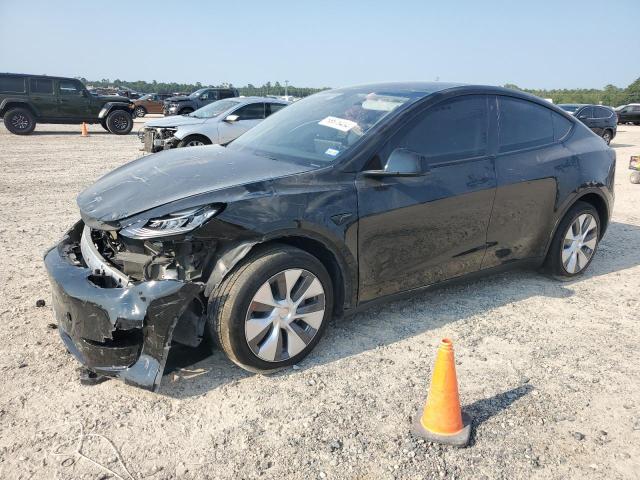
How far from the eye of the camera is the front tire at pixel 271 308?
292cm

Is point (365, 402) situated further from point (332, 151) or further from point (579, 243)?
point (579, 243)

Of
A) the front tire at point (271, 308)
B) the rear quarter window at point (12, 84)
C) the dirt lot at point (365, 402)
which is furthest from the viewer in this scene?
the rear quarter window at point (12, 84)

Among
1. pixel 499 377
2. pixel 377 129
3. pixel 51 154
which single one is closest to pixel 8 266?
pixel 377 129

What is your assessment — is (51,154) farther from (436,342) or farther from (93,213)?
(436,342)

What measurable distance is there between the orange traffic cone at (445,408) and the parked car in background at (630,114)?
38394 mm

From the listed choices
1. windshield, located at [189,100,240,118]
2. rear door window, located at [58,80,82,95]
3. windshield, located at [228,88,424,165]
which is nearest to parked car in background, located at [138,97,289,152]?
windshield, located at [189,100,240,118]

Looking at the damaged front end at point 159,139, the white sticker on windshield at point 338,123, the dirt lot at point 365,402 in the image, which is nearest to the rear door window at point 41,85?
the damaged front end at point 159,139

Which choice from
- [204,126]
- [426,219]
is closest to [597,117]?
[204,126]

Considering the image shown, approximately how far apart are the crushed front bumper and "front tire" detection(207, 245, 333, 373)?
238 mm

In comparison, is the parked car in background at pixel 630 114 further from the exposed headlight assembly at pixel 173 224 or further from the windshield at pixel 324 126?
the exposed headlight assembly at pixel 173 224

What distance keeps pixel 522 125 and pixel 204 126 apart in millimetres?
9145

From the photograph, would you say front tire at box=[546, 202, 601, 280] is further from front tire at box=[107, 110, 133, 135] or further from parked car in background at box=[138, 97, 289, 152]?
front tire at box=[107, 110, 133, 135]

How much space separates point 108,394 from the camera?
9.62 feet

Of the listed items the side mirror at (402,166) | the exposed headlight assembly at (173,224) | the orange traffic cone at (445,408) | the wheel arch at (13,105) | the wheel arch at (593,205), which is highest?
the side mirror at (402,166)
